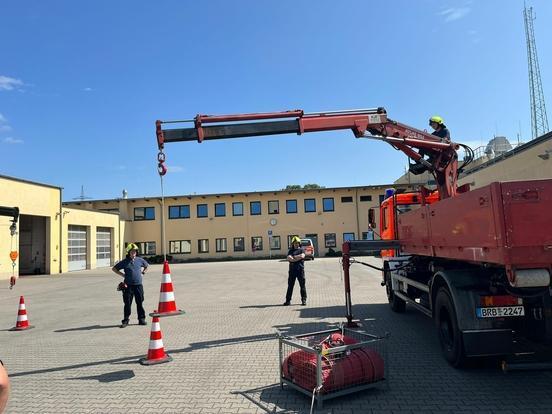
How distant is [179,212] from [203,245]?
4272 millimetres

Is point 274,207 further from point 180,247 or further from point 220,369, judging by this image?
point 220,369

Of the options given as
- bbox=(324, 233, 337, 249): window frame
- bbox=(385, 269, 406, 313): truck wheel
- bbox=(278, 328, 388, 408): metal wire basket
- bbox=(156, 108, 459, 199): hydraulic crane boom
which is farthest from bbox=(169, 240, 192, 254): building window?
bbox=(278, 328, 388, 408): metal wire basket

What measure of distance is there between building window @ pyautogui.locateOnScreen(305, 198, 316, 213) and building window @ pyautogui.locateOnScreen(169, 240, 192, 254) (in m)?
12.4

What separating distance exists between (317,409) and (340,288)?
1162 cm

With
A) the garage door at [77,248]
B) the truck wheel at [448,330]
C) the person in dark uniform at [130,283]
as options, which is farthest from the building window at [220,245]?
the truck wheel at [448,330]

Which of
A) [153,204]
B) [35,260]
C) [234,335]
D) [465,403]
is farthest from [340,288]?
[153,204]

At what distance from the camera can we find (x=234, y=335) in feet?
28.6

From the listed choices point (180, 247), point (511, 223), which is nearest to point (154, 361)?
point (511, 223)

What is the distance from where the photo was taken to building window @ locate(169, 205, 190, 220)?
47.0 m

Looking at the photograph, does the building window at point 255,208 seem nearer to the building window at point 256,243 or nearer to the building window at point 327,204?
the building window at point 256,243

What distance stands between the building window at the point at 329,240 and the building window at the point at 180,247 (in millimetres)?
13751

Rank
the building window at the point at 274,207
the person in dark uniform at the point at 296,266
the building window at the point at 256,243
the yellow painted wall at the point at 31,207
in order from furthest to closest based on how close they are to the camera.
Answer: the building window at the point at 274,207 → the building window at the point at 256,243 → the yellow painted wall at the point at 31,207 → the person in dark uniform at the point at 296,266

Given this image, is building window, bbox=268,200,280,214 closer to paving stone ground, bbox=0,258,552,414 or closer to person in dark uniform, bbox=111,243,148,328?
paving stone ground, bbox=0,258,552,414

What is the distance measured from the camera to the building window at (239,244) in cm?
4600
